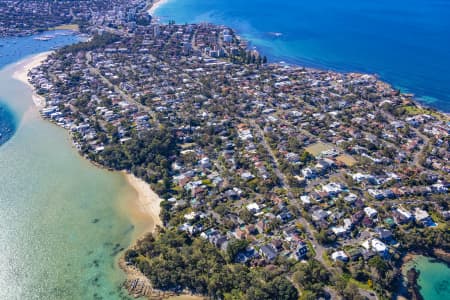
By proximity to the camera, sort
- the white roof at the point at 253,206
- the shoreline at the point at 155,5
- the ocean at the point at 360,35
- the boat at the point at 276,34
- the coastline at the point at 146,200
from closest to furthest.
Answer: the white roof at the point at 253,206 < the coastline at the point at 146,200 < the ocean at the point at 360,35 < the boat at the point at 276,34 < the shoreline at the point at 155,5

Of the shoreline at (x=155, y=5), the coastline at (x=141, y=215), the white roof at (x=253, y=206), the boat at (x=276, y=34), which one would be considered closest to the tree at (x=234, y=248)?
the white roof at (x=253, y=206)

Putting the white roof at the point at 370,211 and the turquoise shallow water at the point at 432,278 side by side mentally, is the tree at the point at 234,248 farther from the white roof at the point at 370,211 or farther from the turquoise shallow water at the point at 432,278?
the turquoise shallow water at the point at 432,278

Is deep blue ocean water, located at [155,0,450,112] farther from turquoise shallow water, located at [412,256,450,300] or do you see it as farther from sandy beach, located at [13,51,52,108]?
sandy beach, located at [13,51,52,108]

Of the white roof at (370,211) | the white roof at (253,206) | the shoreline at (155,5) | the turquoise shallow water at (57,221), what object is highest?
the shoreline at (155,5)

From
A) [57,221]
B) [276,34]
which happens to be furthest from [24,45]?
[57,221]

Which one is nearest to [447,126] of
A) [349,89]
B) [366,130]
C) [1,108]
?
[366,130]

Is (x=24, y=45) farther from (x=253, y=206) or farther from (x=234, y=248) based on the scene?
(x=234, y=248)
